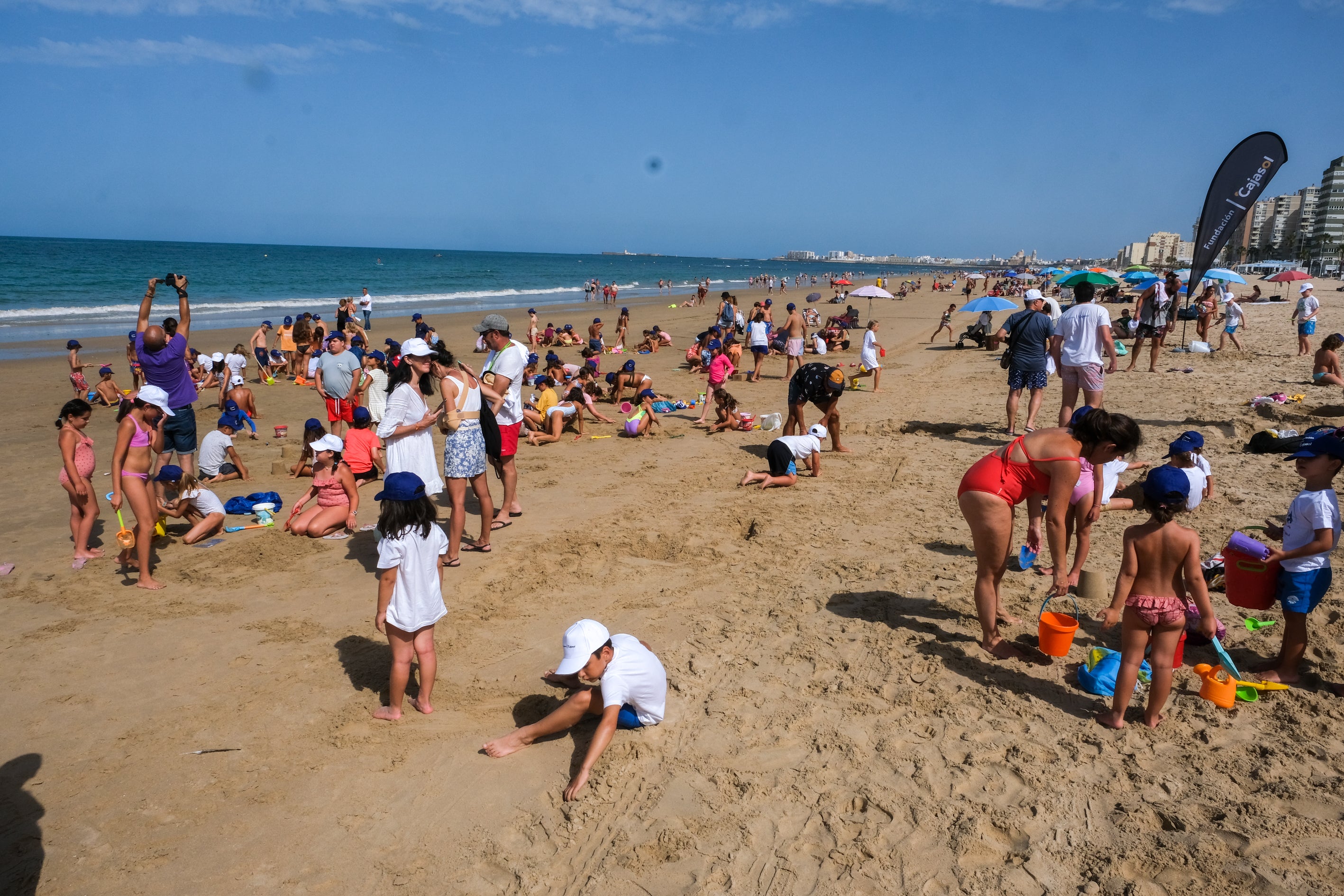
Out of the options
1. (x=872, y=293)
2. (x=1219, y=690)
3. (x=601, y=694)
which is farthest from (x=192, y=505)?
(x=872, y=293)

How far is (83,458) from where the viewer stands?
20.2 feet

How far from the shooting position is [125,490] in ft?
18.7

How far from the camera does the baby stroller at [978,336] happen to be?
20062 mm

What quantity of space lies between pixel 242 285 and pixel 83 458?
47334mm

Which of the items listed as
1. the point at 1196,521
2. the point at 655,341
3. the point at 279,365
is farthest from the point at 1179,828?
the point at 655,341

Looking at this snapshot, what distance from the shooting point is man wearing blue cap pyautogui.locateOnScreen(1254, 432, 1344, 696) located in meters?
3.79

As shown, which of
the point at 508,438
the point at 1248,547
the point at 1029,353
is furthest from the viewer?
the point at 1029,353

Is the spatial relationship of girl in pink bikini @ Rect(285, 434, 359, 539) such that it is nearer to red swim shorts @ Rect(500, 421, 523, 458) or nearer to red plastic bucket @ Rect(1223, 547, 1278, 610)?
red swim shorts @ Rect(500, 421, 523, 458)

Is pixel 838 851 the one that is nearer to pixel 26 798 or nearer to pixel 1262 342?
pixel 26 798

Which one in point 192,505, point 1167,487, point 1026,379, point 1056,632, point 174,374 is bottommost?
point 192,505

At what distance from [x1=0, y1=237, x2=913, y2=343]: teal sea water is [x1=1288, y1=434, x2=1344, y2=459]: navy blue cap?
28.1m

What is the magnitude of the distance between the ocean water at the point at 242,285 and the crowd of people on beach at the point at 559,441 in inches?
644

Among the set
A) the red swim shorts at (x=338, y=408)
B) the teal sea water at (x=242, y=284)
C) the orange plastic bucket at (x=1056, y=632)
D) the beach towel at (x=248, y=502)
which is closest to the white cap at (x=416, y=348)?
the beach towel at (x=248, y=502)

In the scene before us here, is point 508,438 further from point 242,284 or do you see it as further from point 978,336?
point 242,284
